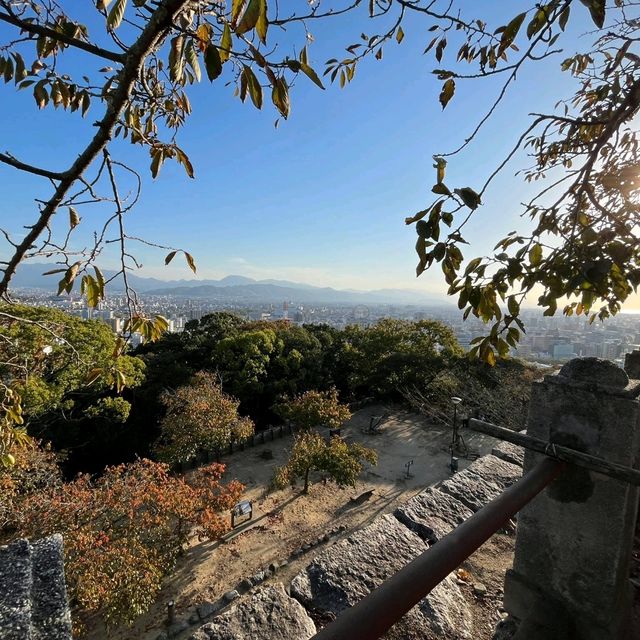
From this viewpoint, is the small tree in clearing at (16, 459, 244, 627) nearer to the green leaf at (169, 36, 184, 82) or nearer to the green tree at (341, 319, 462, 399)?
the green leaf at (169, 36, 184, 82)

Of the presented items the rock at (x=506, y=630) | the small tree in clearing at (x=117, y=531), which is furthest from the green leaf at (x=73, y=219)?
the small tree in clearing at (x=117, y=531)

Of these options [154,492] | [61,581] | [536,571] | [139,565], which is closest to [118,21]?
[61,581]

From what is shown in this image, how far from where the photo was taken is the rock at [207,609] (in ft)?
19.1

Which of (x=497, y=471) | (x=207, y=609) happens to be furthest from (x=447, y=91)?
(x=207, y=609)

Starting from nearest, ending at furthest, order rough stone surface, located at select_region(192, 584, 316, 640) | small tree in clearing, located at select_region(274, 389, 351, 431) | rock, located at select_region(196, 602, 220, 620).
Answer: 1. rough stone surface, located at select_region(192, 584, 316, 640)
2. rock, located at select_region(196, 602, 220, 620)
3. small tree in clearing, located at select_region(274, 389, 351, 431)

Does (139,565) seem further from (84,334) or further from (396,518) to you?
(84,334)

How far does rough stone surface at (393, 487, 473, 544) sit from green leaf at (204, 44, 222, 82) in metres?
2.51

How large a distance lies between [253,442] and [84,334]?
633 centimetres

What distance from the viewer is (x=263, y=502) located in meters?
9.29

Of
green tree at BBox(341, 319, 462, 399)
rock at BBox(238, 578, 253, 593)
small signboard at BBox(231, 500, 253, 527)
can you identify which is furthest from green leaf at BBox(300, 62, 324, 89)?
green tree at BBox(341, 319, 462, 399)

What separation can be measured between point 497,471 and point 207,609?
5698 mm

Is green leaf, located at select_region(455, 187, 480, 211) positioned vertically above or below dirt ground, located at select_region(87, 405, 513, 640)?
above

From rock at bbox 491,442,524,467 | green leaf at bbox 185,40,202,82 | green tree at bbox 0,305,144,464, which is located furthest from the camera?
green tree at bbox 0,305,144,464

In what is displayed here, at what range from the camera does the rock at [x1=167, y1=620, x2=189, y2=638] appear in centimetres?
548
